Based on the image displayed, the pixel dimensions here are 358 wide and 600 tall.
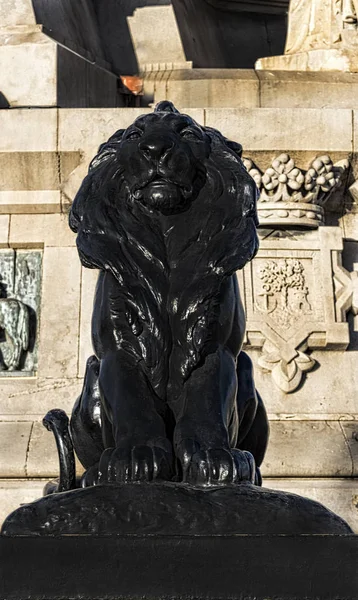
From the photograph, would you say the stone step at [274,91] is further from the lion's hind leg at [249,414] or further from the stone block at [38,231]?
the lion's hind leg at [249,414]

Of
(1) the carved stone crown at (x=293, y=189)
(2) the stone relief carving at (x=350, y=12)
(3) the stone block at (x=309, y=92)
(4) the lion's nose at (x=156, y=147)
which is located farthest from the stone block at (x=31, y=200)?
(4) the lion's nose at (x=156, y=147)

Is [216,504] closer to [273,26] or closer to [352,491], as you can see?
[352,491]

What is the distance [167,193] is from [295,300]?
12.5 feet

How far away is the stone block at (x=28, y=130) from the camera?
955 centimetres

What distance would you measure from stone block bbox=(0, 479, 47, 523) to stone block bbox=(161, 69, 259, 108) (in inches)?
124

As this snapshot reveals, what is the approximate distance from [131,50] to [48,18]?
1.29m

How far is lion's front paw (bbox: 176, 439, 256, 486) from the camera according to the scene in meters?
4.98

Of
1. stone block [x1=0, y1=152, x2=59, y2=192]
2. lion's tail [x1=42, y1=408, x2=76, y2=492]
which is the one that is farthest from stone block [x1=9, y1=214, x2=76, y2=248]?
lion's tail [x1=42, y1=408, x2=76, y2=492]

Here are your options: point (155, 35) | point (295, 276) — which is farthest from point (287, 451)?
point (155, 35)

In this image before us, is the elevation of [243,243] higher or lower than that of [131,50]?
lower

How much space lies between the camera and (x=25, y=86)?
32.9 ft

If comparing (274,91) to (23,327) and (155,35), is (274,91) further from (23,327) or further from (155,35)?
(23,327)

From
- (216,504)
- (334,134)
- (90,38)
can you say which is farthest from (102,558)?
(90,38)

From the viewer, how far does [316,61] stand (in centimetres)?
1085
